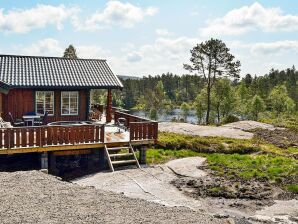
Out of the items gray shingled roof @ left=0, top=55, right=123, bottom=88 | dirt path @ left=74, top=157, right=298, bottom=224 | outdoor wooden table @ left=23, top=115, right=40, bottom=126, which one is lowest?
dirt path @ left=74, top=157, right=298, bottom=224

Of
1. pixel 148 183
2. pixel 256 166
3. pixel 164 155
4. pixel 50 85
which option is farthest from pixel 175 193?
pixel 50 85

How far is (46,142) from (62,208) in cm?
586

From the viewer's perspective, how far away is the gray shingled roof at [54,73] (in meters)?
20.2

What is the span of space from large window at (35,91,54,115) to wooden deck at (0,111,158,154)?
15.1 ft

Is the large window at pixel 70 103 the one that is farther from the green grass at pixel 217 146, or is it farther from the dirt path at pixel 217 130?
the dirt path at pixel 217 130

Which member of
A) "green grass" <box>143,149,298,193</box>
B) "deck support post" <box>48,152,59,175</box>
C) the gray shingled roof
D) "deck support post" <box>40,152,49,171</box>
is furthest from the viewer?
the gray shingled roof

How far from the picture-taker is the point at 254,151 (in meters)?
21.5

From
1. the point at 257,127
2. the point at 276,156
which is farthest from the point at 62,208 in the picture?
the point at 257,127

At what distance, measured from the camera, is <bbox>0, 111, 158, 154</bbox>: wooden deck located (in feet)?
51.0

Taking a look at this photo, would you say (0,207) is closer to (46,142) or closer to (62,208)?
(62,208)

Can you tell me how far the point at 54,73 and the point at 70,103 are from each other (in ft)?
6.40

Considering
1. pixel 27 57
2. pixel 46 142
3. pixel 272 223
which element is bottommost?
pixel 272 223

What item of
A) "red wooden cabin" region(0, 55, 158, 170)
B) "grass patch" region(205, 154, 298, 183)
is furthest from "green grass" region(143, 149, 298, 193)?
"red wooden cabin" region(0, 55, 158, 170)

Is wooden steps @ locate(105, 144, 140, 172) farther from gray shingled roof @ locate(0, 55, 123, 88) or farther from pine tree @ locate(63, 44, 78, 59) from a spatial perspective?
pine tree @ locate(63, 44, 78, 59)
